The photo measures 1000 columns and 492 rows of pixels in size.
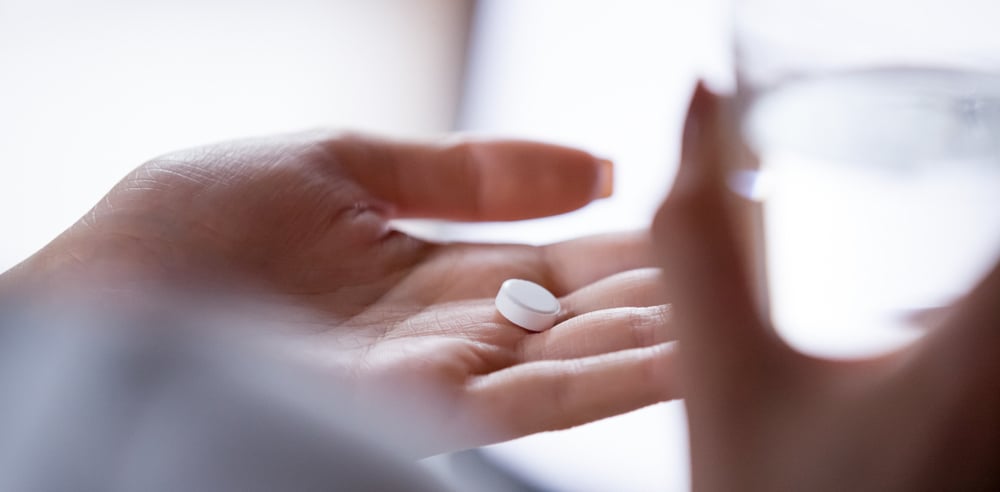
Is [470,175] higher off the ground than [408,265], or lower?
higher

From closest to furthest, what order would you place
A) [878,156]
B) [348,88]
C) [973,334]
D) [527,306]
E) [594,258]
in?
[973,334], [878,156], [527,306], [594,258], [348,88]

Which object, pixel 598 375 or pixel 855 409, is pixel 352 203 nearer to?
pixel 598 375

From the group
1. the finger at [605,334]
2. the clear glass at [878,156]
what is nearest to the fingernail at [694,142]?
the clear glass at [878,156]

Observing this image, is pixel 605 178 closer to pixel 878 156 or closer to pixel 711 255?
pixel 878 156

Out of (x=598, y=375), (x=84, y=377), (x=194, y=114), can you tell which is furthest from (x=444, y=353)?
(x=194, y=114)

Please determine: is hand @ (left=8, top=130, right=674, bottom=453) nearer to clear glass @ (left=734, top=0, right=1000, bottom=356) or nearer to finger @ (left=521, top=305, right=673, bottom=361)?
finger @ (left=521, top=305, right=673, bottom=361)

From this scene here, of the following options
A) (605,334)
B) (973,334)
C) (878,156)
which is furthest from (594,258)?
(973,334)
